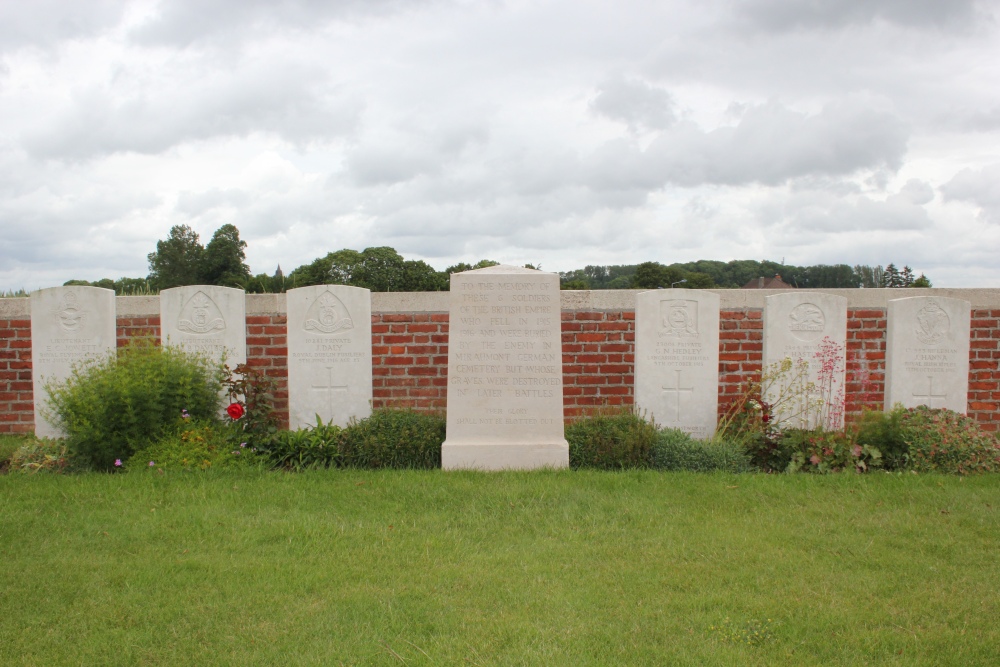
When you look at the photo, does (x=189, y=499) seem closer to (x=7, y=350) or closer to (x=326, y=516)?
(x=326, y=516)

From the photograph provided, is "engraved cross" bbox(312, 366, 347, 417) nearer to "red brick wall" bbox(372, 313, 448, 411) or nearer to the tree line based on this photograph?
"red brick wall" bbox(372, 313, 448, 411)

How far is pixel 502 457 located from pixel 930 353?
181 inches

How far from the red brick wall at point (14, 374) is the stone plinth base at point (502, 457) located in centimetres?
495

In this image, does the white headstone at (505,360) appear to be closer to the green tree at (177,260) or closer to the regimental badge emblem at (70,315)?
the regimental badge emblem at (70,315)

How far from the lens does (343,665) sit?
2883 mm

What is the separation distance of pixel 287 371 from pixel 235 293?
0.95m

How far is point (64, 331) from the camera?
7.27 metres

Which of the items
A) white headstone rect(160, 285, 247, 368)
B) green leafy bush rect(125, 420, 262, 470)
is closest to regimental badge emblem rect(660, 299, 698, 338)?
green leafy bush rect(125, 420, 262, 470)

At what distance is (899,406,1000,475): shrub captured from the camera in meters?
6.09

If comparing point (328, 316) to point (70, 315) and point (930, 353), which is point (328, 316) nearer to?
point (70, 315)

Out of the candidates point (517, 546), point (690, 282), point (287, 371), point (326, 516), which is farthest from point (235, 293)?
point (690, 282)

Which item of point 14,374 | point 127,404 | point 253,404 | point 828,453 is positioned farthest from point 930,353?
point 14,374

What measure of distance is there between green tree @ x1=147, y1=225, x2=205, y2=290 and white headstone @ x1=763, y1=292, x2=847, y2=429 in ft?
91.4

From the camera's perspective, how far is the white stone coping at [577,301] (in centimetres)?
751
